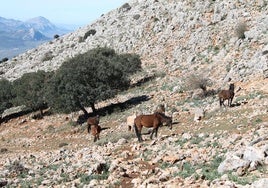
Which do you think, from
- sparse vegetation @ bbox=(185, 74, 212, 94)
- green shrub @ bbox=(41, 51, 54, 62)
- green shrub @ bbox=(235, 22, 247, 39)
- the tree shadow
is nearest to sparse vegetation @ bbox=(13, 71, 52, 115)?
the tree shadow

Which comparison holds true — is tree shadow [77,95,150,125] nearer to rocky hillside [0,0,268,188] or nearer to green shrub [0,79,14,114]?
rocky hillside [0,0,268,188]

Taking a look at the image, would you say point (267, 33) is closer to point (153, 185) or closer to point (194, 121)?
point (194, 121)

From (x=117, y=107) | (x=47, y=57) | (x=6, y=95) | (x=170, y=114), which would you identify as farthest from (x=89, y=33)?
(x=170, y=114)

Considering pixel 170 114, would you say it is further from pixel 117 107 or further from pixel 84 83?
pixel 84 83

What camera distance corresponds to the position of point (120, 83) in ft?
160

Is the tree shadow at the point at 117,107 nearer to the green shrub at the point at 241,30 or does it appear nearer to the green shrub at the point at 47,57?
the green shrub at the point at 241,30

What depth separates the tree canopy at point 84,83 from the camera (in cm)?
4341

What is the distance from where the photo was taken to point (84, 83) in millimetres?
45219

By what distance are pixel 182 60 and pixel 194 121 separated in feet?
82.6

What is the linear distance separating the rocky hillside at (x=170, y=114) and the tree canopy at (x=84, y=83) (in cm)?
197

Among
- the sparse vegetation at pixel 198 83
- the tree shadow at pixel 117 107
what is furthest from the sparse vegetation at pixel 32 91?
the sparse vegetation at pixel 198 83

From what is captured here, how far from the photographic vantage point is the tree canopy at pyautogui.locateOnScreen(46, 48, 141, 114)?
43.4 metres

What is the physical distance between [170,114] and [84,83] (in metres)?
14.5

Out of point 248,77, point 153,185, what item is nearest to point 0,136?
point 248,77
